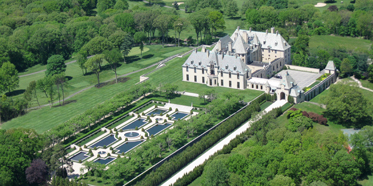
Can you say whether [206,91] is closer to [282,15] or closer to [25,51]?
[282,15]

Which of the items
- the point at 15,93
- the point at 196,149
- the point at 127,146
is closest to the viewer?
the point at 196,149

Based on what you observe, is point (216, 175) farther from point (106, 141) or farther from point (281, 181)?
point (106, 141)

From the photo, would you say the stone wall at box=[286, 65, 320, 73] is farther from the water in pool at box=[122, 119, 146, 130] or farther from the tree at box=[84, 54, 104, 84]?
the tree at box=[84, 54, 104, 84]

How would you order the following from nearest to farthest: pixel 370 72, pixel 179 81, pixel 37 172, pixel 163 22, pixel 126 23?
pixel 37 172
pixel 370 72
pixel 179 81
pixel 163 22
pixel 126 23

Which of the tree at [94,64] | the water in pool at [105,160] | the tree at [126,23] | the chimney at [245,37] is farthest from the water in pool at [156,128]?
the tree at [126,23]

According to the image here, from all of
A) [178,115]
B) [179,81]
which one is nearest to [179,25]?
[179,81]

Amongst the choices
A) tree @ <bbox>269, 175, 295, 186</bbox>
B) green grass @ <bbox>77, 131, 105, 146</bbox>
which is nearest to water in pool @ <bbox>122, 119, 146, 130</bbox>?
green grass @ <bbox>77, 131, 105, 146</bbox>
